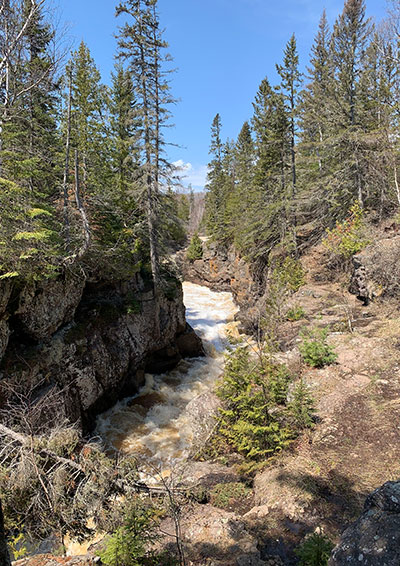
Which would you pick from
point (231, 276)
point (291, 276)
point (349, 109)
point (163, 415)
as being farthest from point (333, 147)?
point (163, 415)

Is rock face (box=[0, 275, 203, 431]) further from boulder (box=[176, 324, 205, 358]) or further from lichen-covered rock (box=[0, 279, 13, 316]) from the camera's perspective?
boulder (box=[176, 324, 205, 358])

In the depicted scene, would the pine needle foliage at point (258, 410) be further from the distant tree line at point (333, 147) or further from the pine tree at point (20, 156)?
the distant tree line at point (333, 147)

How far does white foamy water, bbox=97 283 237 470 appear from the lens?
10.6 m

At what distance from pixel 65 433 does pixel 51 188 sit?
12516 mm

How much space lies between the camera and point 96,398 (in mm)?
11656

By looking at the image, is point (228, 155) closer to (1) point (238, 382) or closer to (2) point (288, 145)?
(2) point (288, 145)

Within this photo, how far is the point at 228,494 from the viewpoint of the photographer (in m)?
6.20

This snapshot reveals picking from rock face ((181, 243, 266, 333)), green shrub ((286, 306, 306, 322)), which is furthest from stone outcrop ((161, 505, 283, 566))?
rock face ((181, 243, 266, 333))

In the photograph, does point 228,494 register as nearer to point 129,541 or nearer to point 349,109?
point 129,541

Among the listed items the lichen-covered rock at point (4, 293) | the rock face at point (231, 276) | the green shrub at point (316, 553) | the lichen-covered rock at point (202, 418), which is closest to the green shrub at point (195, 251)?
the rock face at point (231, 276)

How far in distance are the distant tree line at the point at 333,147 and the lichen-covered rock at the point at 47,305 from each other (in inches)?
597

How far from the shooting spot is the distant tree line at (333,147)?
1756 cm

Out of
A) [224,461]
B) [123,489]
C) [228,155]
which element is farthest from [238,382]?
[228,155]

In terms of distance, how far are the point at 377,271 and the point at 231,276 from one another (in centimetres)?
1946
